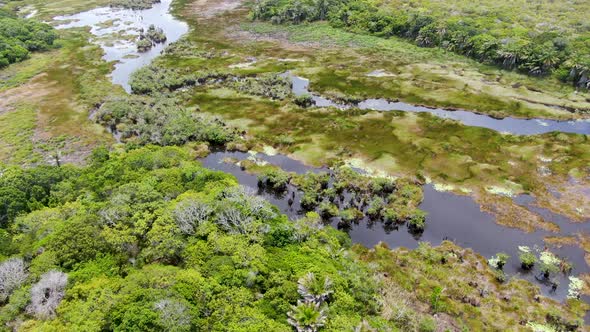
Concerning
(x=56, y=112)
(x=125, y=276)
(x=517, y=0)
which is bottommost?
(x=56, y=112)

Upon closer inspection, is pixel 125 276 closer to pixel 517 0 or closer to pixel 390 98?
pixel 390 98

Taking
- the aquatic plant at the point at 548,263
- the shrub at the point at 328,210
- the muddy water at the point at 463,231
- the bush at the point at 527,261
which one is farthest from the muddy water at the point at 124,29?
the aquatic plant at the point at 548,263

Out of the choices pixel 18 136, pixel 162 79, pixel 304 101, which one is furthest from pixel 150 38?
pixel 304 101

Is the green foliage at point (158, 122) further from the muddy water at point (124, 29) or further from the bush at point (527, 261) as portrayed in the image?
the bush at point (527, 261)

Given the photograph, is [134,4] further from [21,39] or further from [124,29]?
[21,39]

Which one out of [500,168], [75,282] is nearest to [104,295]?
[75,282]

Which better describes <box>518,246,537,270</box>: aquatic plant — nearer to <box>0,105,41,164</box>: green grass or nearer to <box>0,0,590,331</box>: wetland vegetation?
<box>0,0,590,331</box>: wetland vegetation
